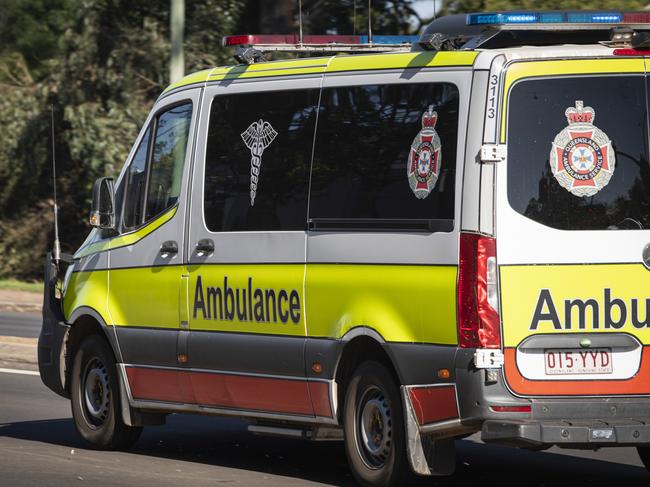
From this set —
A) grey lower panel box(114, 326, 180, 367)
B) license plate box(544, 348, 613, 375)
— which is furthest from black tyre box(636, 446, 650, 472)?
grey lower panel box(114, 326, 180, 367)

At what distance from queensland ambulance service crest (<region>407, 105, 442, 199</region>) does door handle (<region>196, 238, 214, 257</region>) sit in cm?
170

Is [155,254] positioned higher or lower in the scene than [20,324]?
higher

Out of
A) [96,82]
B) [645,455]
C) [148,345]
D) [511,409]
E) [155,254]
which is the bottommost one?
[645,455]

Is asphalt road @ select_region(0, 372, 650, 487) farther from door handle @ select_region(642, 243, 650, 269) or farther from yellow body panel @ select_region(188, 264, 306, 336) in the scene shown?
door handle @ select_region(642, 243, 650, 269)

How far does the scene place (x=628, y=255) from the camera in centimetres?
766

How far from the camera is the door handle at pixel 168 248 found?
31.2ft

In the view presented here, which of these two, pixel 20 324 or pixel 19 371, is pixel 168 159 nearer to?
pixel 19 371

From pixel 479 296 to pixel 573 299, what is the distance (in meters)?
0.49

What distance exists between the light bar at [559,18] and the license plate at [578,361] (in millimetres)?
1694

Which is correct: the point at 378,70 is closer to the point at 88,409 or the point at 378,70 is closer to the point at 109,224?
the point at 109,224

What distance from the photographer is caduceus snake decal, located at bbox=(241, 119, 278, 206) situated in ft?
29.6

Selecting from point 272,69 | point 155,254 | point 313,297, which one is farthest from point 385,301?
point 155,254

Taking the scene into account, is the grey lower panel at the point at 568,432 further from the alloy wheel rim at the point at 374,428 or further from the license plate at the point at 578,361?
the alloy wheel rim at the point at 374,428

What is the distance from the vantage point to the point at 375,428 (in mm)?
8258
